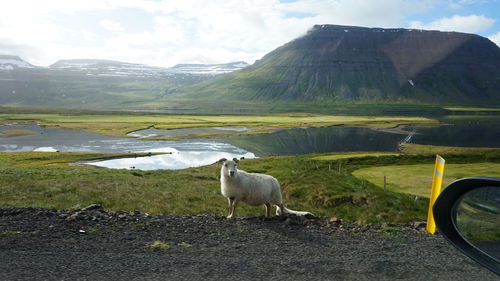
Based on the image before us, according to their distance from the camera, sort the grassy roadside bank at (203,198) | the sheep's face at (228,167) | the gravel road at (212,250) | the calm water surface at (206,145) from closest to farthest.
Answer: the gravel road at (212,250)
the sheep's face at (228,167)
the grassy roadside bank at (203,198)
the calm water surface at (206,145)

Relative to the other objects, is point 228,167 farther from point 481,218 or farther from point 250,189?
point 481,218

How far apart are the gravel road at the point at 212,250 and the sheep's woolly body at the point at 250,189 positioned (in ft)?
9.29

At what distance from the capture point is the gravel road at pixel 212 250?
7560 millimetres

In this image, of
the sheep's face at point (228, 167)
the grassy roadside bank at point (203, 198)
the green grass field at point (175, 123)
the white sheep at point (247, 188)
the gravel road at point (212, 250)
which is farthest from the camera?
the green grass field at point (175, 123)

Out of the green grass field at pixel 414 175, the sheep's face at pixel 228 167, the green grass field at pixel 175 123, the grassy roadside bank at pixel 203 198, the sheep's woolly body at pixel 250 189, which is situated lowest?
the green grass field at pixel 175 123

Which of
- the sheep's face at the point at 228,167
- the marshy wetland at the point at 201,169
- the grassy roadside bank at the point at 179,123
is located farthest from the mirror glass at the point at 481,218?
the grassy roadside bank at the point at 179,123

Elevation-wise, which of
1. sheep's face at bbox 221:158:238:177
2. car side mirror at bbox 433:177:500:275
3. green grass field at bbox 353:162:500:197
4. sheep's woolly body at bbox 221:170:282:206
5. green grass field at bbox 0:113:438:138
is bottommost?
green grass field at bbox 0:113:438:138

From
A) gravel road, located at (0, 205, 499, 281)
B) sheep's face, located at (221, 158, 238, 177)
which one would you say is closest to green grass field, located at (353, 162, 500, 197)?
sheep's face, located at (221, 158, 238, 177)

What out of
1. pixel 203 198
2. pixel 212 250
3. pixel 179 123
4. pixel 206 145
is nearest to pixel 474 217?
pixel 212 250

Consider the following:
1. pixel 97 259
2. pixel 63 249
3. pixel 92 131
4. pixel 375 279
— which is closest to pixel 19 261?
pixel 63 249

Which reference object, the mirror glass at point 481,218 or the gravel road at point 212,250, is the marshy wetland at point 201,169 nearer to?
the gravel road at point 212,250

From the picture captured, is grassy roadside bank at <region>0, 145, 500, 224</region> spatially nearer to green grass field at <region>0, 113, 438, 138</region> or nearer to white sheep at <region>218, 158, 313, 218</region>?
white sheep at <region>218, 158, 313, 218</region>

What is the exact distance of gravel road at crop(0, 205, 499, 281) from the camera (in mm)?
7560

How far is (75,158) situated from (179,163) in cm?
1899
